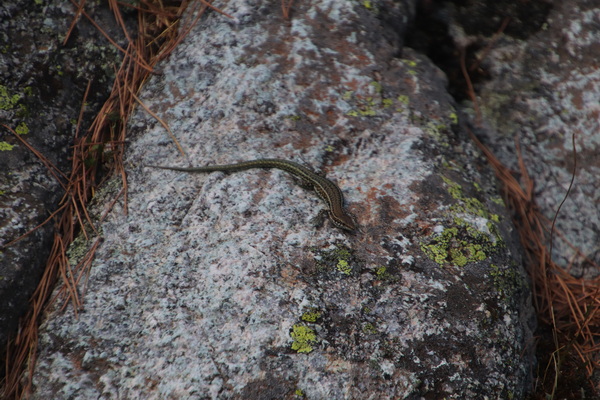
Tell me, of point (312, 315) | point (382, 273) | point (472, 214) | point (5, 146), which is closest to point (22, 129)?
point (5, 146)

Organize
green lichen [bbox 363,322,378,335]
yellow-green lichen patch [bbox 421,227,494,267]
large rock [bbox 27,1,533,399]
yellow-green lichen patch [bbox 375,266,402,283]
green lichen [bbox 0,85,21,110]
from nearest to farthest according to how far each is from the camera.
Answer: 1. large rock [bbox 27,1,533,399]
2. green lichen [bbox 363,322,378,335]
3. yellow-green lichen patch [bbox 375,266,402,283]
4. yellow-green lichen patch [bbox 421,227,494,267]
5. green lichen [bbox 0,85,21,110]

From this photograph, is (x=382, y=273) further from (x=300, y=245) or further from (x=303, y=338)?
(x=303, y=338)

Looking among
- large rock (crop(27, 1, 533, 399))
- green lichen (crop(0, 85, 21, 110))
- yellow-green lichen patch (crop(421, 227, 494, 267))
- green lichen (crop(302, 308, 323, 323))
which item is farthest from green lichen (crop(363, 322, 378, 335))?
green lichen (crop(0, 85, 21, 110))

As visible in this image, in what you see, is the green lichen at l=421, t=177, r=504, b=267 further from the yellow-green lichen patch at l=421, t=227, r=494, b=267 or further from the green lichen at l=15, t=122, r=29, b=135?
the green lichen at l=15, t=122, r=29, b=135

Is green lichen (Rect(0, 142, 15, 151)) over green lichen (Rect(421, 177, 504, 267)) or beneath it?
over

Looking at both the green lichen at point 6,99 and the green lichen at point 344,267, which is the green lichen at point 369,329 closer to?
the green lichen at point 344,267

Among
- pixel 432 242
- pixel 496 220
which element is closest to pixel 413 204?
pixel 432 242

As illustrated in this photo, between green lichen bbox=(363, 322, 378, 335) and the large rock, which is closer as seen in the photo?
the large rock

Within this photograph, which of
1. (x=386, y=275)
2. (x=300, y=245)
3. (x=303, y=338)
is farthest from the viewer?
(x=300, y=245)
